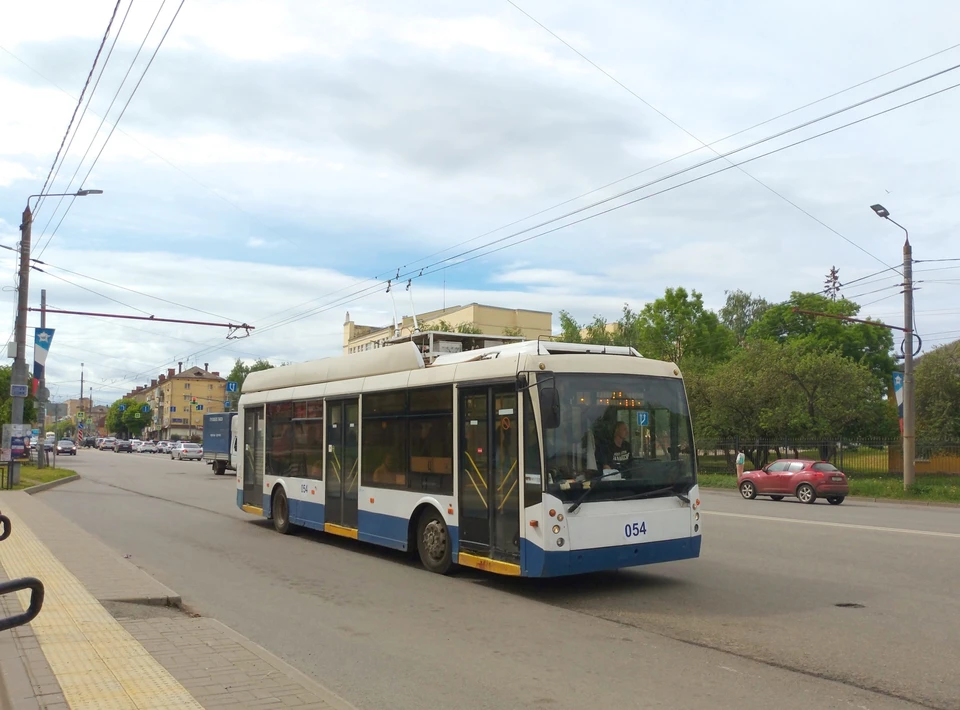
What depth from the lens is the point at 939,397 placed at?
45688mm

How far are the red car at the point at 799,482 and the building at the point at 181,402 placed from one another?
5068 inches

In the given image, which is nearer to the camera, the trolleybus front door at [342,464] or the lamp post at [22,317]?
the trolleybus front door at [342,464]

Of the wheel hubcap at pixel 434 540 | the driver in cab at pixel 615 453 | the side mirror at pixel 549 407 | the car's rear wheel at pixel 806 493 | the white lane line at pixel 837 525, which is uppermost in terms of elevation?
the side mirror at pixel 549 407

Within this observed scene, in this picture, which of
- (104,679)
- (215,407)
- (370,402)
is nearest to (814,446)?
(370,402)

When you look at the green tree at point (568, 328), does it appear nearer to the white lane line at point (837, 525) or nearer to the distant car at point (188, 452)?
the distant car at point (188, 452)

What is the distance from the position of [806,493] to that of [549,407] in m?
19.7

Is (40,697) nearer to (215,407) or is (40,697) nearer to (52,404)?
(52,404)

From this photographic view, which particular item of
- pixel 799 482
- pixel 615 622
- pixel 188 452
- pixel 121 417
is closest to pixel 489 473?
pixel 615 622

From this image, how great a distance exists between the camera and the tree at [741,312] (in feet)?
297

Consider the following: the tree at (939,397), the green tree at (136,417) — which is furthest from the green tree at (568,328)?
the green tree at (136,417)

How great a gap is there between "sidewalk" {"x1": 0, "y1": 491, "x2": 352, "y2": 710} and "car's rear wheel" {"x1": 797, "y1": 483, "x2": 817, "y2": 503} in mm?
21260

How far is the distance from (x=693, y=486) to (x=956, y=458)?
29.0 m

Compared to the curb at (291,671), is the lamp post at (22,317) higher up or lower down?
higher up

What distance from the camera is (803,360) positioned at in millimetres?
41469
